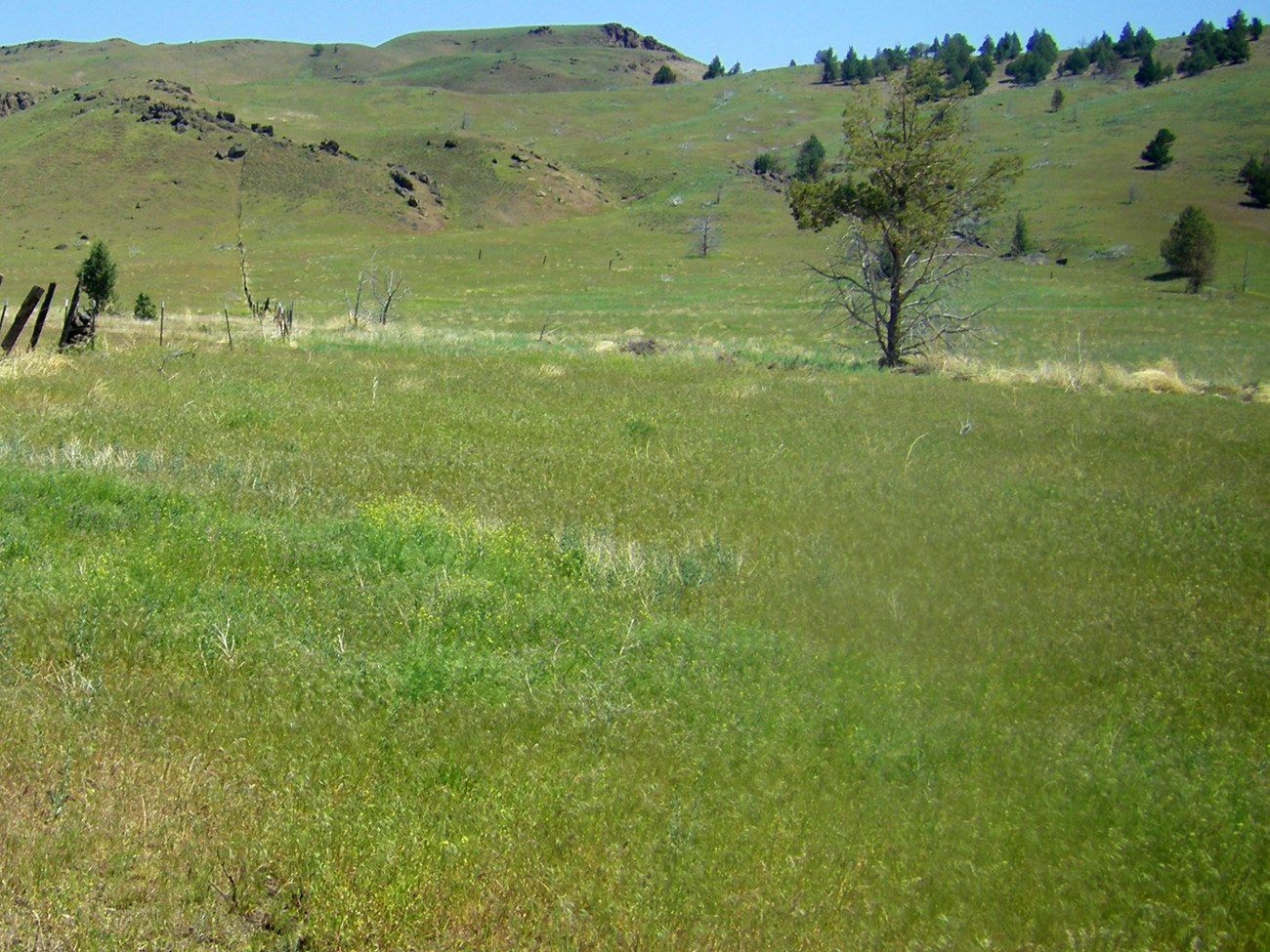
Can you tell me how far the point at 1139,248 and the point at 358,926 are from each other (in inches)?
2981

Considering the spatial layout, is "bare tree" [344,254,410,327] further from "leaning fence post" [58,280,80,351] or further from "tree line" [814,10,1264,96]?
"tree line" [814,10,1264,96]

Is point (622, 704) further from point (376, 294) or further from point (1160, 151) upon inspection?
point (1160, 151)

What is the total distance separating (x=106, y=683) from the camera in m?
5.14

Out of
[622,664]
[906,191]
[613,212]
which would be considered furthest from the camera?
[613,212]

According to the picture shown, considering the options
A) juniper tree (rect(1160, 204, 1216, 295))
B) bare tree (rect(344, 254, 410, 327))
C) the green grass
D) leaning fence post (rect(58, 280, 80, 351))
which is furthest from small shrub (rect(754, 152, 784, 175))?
the green grass

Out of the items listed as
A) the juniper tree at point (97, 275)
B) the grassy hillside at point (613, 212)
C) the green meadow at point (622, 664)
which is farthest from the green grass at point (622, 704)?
the juniper tree at point (97, 275)

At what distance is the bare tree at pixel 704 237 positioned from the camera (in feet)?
258

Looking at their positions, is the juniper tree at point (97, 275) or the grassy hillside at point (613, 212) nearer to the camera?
the juniper tree at point (97, 275)

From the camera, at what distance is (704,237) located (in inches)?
3108

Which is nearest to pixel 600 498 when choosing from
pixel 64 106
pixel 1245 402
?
pixel 1245 402

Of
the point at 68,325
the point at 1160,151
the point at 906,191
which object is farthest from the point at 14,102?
the point at 906,191

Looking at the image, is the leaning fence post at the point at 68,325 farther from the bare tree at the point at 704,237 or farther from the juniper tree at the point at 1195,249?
the bare tree at the point at 704,237

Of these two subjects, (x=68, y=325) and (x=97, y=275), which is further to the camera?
(x=97, y=275)

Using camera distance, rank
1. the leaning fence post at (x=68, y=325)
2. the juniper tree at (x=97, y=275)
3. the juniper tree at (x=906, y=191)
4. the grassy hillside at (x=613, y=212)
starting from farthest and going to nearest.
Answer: the grassy hillside at (x=613, y=212) → the juniper tree at (x=97, y=275) → the juniper tree at (x=906, y=191) → the leaning fence post at (x=68, y=325)
